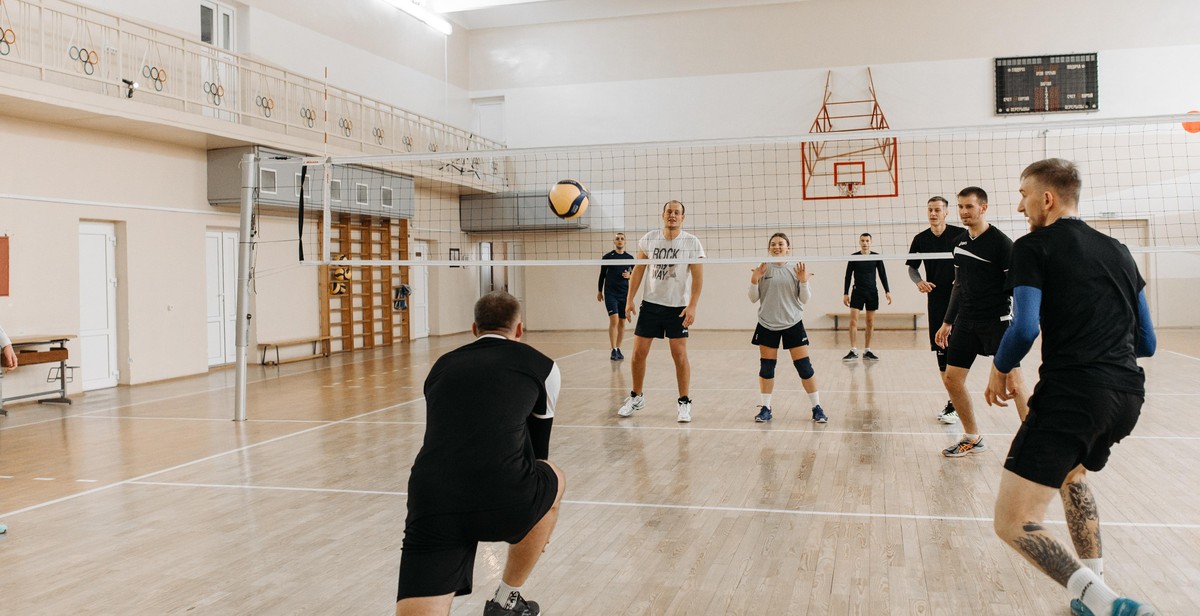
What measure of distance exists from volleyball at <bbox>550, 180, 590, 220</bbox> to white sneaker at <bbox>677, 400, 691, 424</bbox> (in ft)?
7.31

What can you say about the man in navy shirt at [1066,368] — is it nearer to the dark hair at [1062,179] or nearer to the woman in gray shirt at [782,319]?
the dark hair at [1062,179]

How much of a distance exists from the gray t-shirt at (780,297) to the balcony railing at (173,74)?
7.08 metres

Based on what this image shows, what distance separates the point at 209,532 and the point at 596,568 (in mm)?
1919

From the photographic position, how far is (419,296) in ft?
56.8

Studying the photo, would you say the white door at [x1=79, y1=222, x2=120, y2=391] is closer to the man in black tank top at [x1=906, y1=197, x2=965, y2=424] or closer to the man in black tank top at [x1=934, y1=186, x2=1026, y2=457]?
the man in black tank top at [x1=906, y1=197, x2=965, y2=424]

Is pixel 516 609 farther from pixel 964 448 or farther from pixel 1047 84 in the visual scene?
pixel 1047 84

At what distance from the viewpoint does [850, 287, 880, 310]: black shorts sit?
1127cm

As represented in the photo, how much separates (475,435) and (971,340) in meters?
3.71

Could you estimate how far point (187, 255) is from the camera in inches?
440

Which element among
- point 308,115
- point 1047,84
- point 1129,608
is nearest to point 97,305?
point 308,115

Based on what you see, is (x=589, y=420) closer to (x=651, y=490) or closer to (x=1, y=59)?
(x=651, y=490)

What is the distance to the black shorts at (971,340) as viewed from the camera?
4895 millimetres

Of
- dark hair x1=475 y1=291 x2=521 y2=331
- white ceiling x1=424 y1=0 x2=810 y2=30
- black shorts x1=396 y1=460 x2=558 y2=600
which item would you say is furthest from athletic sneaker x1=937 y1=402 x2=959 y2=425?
white ceiling x1=424 y1=0 x2=810 y2=30

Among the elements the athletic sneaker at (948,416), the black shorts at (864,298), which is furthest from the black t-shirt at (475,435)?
the black shorts at (864,298)
